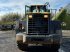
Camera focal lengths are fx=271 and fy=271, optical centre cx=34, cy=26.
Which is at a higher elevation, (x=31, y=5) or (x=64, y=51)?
(x=31, y=5)

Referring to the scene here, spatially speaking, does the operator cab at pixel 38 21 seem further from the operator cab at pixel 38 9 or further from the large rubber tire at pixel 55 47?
the large rubber tire at pixel 55 47

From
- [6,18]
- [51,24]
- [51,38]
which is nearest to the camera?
[51,38]

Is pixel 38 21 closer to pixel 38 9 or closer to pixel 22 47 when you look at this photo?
pixel 38 9

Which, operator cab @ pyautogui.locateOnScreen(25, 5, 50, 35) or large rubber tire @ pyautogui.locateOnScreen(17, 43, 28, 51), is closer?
operator cab @ pyautogui.locateOnScreen(25, 5, 50, 35)

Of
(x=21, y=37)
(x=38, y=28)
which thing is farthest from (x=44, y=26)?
(x=21, y=37)

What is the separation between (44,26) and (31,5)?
1.78 meters

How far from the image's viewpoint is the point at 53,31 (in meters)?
17.6

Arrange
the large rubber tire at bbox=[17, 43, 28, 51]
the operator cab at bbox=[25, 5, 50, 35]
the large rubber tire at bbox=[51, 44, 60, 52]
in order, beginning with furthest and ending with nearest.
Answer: the large rubber tire at bbox=[17, 43, 28, 51] < the large rubber tire at bbox=[51, 44, 60, 52] < the operator cab at bbox=[25, 5, 50, 35]

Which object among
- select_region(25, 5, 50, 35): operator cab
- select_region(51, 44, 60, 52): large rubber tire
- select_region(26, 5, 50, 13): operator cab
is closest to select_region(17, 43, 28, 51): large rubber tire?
select_region(25, 5, 50, 35): operator cab

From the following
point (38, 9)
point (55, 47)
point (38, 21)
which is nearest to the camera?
point (38, 21)

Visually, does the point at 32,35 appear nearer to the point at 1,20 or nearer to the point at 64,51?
the point at 64,51

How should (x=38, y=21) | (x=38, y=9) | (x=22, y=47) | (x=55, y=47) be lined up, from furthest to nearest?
(x=22, y=47), (x=55, y=47), (x=38, y=9), (x=38, y=21)

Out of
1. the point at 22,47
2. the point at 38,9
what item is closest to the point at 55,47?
the point at 22,47

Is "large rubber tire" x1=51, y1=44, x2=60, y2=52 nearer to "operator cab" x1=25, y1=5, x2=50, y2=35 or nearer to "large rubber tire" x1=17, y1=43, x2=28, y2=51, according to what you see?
"operator cab" x1=25, y1=5, x2=50, y2=35
